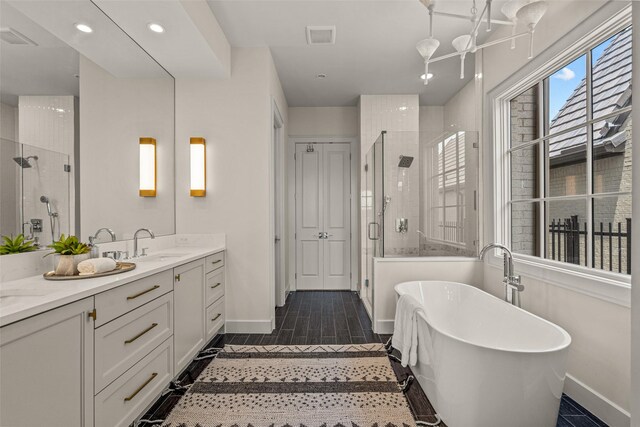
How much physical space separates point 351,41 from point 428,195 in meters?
1.71

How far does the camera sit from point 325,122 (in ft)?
15.9

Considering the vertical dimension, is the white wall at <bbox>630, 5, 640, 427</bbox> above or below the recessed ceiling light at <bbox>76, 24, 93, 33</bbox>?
below

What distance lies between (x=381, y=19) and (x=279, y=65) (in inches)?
50.6

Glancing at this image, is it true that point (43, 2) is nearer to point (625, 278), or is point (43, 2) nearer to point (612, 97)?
point (612, 97)

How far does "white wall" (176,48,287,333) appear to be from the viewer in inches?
124

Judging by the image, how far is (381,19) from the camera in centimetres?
272

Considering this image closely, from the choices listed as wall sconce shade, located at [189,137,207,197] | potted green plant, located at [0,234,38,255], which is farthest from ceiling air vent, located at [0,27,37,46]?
wall sconce shade, located at [189,137,207,197]

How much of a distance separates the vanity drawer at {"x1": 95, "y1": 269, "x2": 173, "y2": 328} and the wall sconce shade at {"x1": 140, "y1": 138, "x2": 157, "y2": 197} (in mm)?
1044

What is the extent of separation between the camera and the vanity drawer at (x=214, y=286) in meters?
2.70

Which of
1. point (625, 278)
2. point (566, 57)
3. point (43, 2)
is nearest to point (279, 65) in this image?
point (43, 2)

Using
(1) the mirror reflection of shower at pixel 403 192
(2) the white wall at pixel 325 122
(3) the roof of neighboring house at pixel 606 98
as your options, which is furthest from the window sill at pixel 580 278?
(2) the white wall at pixel 325 122

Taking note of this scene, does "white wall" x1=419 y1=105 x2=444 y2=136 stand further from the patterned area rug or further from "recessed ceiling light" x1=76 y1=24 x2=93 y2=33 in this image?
"recessed ceiling light" x1=76 y1=24 x2=93 y2=33

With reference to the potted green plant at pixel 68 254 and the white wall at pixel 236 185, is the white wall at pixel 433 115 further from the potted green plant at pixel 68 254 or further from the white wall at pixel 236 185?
the potted green plant at pixel 68 254

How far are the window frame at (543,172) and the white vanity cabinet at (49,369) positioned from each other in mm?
2614
